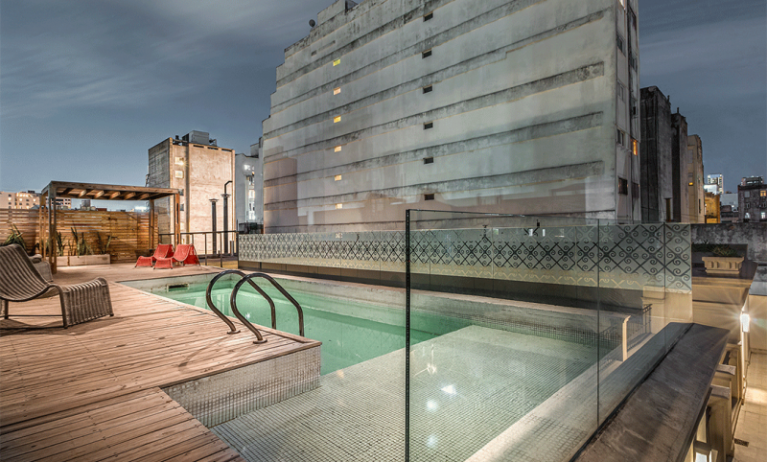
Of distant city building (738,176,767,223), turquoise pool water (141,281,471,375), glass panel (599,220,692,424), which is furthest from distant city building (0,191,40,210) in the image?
distant city building (738,176,767,223)

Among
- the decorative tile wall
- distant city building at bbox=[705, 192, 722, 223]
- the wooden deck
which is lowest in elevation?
the wooden deck

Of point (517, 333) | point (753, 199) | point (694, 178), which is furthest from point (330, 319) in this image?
point (753, 199)

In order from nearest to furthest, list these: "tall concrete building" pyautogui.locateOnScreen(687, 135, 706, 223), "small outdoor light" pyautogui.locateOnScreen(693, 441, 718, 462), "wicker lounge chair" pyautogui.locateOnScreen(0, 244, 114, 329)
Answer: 1. "small outdoor light" pyautogui.locateOnScreen(693, 441, 718, 462)
2. "wicker lounge chair" pyautogui.locateOnScreen(0, 244, 114, 329)
3. "tall concrete building" pyautogui.locateOnScreen(687, 135, 706, 223)

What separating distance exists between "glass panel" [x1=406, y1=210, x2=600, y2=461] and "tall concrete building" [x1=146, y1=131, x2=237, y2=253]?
2650 cm

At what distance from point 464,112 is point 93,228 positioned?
532 inches

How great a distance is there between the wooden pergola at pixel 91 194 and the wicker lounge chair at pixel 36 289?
7.15 metres

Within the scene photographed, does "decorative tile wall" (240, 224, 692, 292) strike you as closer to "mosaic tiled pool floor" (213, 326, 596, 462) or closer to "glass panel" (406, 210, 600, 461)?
"glass panel" (406, 210, 600, 461)

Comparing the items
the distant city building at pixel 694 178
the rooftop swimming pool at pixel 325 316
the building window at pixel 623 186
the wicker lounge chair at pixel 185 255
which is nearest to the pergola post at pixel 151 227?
the wicker lounge chair at pixel 185 255

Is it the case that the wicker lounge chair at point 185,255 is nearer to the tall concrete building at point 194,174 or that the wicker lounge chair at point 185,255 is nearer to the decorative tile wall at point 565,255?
the decorative tile wall at point 565,255

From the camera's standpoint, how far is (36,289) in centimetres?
365

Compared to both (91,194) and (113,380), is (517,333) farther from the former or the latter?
(91,194)

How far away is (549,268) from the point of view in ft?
7.52

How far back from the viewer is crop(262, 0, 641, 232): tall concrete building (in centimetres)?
664

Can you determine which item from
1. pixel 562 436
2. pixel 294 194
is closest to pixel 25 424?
pixel 562 436
